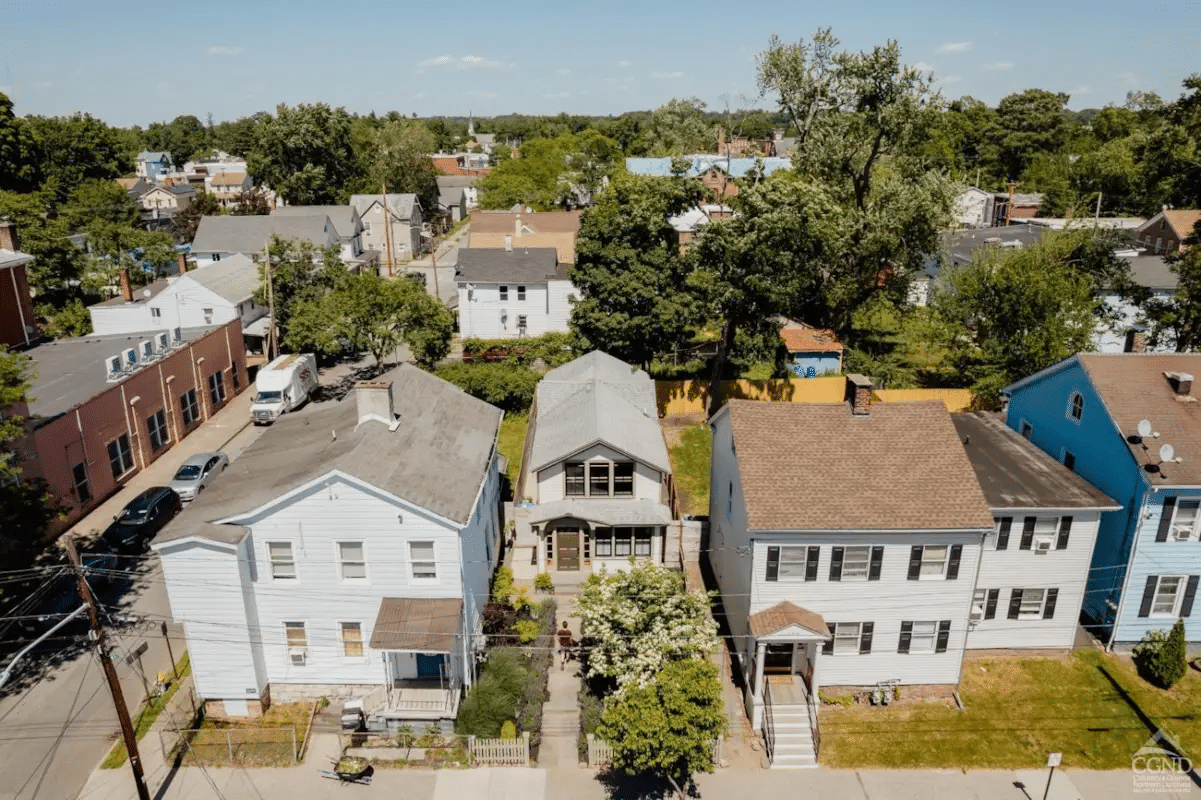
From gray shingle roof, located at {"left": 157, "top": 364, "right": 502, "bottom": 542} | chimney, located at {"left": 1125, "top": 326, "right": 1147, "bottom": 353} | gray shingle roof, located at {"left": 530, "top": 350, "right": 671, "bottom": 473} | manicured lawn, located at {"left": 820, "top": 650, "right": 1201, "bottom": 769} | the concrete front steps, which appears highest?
chimney, located at {"left": 1125, "top": 326, "right": 1147, "bottom": 353}

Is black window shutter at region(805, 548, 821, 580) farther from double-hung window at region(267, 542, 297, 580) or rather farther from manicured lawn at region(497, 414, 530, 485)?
manicured lawn at region(497, 414, 530, 485)

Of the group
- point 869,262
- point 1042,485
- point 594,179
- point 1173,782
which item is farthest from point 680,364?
point 594,179

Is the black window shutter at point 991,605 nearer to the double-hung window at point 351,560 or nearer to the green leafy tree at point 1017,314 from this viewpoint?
the green leafy tree at point 1017,314

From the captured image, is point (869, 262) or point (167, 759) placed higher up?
point (869, 262)

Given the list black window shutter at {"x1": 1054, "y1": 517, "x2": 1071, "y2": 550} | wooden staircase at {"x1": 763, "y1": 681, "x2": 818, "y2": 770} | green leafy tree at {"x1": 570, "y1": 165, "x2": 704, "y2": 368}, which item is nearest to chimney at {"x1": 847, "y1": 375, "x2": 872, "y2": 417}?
black window shutter at {"x1": 1054, "y1": 517, "x2": 1071, "y2": 550}

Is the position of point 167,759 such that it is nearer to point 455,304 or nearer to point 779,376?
point 779,376

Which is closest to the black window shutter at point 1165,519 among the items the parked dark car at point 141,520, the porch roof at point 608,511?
the porch roof at point 608,511
